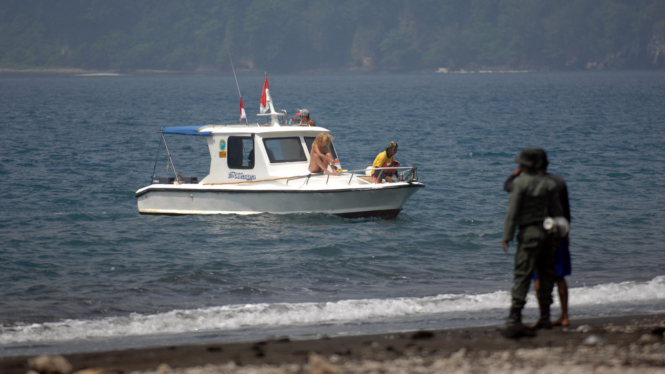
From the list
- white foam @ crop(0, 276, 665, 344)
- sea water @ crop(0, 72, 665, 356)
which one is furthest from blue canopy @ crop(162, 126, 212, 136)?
white foam @ crop(0, 276, 665, 344)

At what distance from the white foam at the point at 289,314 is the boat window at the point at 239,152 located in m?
6.22

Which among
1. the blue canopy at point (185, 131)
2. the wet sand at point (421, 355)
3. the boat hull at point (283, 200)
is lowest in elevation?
the wet sand at point (421, 355)

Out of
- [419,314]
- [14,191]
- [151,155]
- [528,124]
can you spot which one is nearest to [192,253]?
[419,314]

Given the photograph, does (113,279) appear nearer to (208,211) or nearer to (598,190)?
(208,211)

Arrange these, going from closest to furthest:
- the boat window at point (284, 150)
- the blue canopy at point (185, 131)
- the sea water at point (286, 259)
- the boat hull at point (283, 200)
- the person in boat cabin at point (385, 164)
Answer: the sea water at point (286, 259), the person in boat cabin at point (385, 164), the boat hull at point (283, 200), the boat window at point (284, 150), the blue canopy at point (185, 131)

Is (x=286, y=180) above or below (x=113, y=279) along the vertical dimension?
above

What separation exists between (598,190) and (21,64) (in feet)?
642

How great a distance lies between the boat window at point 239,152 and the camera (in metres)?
16.1

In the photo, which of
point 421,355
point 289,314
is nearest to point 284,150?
point 289,314

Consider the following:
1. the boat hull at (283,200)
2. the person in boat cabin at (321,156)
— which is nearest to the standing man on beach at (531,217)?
the boat hull at (283,200)

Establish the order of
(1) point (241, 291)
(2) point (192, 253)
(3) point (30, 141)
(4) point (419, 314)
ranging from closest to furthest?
1. (4) point (419, 314)
2. (1) point (241, 291)
3. (2) point (192, 253)
4. (3) point (30, 141)

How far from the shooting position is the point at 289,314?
9891mm

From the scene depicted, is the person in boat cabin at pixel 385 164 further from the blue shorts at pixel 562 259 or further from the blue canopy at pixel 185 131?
the blue shorts at pixel 562 259

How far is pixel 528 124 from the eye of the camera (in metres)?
45.7
